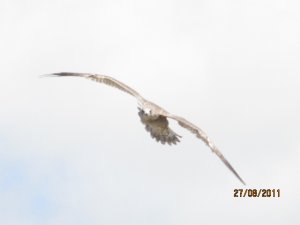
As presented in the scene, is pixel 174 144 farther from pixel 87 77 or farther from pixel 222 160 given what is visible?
pixel 222 160

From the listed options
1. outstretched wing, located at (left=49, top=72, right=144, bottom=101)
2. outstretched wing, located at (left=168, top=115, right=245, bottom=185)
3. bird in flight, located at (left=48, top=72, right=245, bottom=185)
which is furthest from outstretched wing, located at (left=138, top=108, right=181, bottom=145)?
outstretched wing, located at (left=168, top=115, right=245, bottom=185)

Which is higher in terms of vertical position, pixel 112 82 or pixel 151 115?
pixel 112 82

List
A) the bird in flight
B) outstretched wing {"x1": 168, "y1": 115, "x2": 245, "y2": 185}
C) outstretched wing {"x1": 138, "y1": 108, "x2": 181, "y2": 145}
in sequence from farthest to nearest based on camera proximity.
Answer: outstretched wing {"x1": 138, "y1": 108, "x2": 181, "y2": 145} → the bird in flight → outstretched wing {"x1": 168, "y1": 115, "x2": 245, "y2": 185}

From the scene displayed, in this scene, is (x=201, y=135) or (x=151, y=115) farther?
(x=151, y=115)

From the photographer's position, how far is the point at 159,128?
41594mm

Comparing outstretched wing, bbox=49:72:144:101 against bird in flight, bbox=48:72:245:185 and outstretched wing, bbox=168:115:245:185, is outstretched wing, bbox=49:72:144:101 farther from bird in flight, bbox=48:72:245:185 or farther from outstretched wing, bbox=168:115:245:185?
outstretched wing, bbox=168:115:245:185

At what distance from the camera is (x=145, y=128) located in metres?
41.7

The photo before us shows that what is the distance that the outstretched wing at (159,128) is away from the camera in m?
41.1

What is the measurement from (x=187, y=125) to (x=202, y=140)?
114 cm

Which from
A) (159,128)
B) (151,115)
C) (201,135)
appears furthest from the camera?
(159,128)

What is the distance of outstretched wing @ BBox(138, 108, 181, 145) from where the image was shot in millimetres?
41094

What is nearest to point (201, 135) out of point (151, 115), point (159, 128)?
point (151, 115)

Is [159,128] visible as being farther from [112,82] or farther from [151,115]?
[112,82]

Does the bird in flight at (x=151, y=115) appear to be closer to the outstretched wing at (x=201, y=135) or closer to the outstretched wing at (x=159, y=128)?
the outstretched wing at (x=159, y=128)
